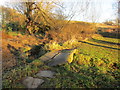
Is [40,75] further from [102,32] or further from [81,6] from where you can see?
[102,32]

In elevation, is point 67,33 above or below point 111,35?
above

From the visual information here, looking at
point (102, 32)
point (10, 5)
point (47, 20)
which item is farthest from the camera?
point (102, 32)

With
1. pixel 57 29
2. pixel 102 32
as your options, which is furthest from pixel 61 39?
pixel 102 32

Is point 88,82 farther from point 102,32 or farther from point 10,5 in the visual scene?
point 102,32

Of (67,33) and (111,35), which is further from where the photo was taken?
(111,35)

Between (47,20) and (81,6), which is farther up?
(81,6)

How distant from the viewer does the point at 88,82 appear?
277 cm

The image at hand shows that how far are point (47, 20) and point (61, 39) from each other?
8.29 ft

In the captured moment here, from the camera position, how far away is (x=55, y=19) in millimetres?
10430

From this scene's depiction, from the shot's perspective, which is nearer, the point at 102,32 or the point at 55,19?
the point at 55,19

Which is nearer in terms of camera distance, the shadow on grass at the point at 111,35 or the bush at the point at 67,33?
the bush at the point at 67,33

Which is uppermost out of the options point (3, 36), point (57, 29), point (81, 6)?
point (81, 6)

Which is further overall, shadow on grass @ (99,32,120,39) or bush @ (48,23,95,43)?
shadow on grass @ (99,32,120,39)

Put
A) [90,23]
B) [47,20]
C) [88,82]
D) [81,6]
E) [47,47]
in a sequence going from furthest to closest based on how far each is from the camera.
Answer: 1. [90,23]
2. [47,20]
3. [81,6]
4. [47,47]
5. [88,82]
